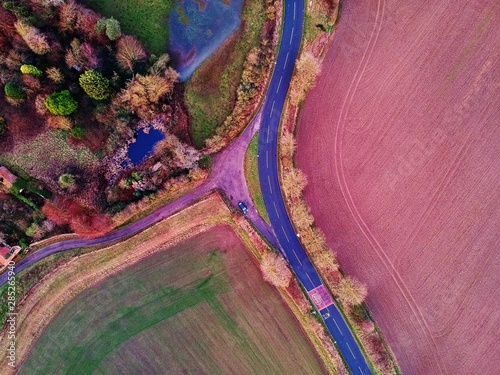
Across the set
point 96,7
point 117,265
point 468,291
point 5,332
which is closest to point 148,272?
point 117,265

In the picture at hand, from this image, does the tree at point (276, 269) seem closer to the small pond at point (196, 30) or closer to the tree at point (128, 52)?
the small pond at point (196, 30)

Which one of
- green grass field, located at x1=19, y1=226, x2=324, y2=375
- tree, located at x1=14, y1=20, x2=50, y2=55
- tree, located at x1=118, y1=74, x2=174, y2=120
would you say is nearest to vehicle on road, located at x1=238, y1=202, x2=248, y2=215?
green grass field, located at x1=19, y1=226, x2=324, y2=375

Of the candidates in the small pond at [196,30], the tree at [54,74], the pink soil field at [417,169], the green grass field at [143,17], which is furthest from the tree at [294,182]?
the tree at [54,74]

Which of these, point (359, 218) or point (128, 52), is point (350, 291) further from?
point (128, 52)

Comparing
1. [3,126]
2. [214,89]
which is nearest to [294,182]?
[214,89]

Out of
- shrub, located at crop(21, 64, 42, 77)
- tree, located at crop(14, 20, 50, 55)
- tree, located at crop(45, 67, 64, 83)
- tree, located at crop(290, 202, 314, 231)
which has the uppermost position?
tree, located at crop(14, 20, 50, 55)

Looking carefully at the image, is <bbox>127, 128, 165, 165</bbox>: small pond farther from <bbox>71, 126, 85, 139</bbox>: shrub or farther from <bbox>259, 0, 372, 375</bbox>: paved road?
<bbox>259, 0, 372, 375</bbox>: paved road

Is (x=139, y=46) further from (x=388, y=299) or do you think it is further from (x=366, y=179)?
(x=388, y=299)
